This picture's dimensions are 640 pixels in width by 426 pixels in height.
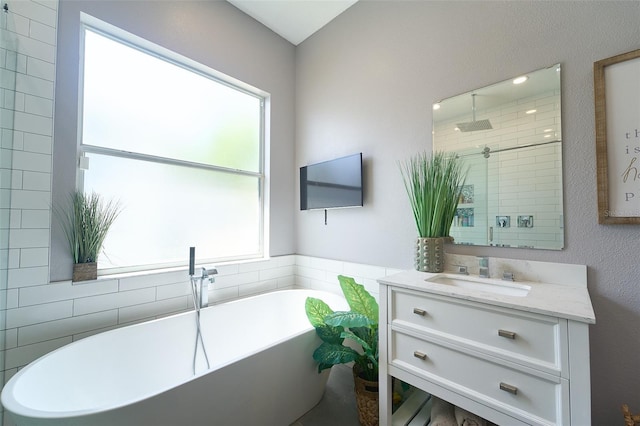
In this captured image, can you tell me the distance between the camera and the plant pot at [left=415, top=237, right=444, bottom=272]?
153 centimetres

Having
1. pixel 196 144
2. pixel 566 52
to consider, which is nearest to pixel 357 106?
pixel 566 52

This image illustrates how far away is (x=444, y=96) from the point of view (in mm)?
1695

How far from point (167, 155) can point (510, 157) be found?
2398 mm

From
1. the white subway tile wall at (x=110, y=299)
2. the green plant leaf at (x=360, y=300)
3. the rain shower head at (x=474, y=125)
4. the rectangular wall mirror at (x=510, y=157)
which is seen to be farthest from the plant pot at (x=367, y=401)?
the rain shower head at (x=474, y=125)

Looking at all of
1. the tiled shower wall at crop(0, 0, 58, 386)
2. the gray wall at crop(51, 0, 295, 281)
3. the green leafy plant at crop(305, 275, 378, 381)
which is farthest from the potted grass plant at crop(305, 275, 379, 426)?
the tiled shower wall at crop(0, 0, 58, 386)

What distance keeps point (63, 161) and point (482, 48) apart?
8.63 feet

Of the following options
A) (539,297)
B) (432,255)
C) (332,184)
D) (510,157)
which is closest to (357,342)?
(432,255)

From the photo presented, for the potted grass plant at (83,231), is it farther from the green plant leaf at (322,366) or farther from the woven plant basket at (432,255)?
the woven plant basket at (432,255)

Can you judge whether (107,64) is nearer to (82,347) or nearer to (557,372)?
(82,347)

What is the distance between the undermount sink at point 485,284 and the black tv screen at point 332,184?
2.79 ft

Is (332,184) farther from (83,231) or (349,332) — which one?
(83,231)

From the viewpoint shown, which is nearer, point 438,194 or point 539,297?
point 539,297

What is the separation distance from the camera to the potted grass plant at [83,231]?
1.52 meters

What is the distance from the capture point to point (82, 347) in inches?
53.6
